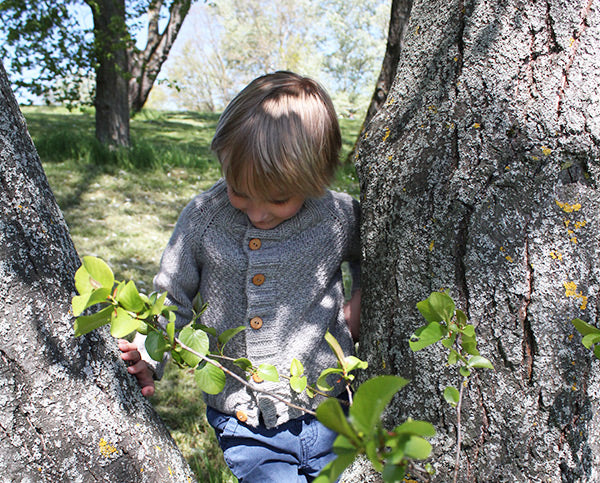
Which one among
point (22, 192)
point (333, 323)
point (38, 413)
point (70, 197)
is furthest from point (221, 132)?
point (70, 197)

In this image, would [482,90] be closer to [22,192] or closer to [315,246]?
[315,246]

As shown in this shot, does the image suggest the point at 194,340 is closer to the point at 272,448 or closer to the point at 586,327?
the point at 586,327

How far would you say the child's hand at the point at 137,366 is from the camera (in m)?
1.27

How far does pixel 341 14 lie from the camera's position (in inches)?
1230

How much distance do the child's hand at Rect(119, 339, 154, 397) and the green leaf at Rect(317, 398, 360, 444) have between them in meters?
0.88

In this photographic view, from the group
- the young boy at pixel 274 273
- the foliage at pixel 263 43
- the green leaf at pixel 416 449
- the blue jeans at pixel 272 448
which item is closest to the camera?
A: the green leaf at pixel 416 449

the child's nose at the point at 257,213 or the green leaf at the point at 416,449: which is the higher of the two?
the child's nose at the point at 257,213

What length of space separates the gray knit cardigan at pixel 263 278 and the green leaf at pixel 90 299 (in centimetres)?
78

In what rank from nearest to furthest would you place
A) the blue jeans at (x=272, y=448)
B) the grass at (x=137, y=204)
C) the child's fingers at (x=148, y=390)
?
the child's fingers at (x=148, y=390) < the blue jeans at (x=272, y=448) < the grass at (x=137, y=204)

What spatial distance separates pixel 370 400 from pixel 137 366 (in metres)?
0.97

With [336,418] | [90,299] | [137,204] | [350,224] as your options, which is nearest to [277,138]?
[350,224]

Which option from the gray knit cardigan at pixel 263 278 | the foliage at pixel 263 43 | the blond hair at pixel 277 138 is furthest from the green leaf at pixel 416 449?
the foliage at pixel 263 43

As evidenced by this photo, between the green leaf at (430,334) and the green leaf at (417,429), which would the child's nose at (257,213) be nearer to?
the green leaf at (430,334)

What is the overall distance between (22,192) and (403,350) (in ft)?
2.79
